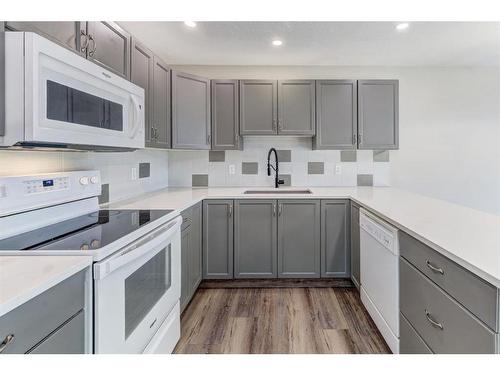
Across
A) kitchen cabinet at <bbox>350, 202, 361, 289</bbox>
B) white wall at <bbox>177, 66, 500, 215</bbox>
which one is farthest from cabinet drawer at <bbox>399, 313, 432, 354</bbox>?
white wall at <bbox>177, 66, 500, 215</bbox>

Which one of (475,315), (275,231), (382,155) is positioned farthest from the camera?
(382,155)

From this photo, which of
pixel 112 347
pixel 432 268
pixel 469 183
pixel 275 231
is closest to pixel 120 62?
pixel 112 347

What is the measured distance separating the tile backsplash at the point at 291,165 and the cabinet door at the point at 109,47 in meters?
1.60

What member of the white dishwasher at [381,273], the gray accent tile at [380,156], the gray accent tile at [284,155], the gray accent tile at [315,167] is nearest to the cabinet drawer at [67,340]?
the white dishwasher at [381,273]

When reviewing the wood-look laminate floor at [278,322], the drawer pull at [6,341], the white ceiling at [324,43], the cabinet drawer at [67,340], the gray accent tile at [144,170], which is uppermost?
the white ceiling at [324,43]

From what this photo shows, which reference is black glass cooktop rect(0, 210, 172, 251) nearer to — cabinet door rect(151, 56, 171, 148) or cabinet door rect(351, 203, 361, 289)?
cabinet door rect(151, 56, 171, 148)

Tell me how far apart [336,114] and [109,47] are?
2.14m

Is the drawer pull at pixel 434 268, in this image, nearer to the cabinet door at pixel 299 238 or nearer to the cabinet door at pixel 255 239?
the cabinet door at pixel 299 238

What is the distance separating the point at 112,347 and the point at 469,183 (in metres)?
3.84

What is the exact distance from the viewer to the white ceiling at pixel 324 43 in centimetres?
245

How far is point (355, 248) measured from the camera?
2619 millimetres

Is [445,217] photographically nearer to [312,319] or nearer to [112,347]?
[312,319]

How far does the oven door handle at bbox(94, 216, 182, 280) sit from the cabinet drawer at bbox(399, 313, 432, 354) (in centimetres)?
130

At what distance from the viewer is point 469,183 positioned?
346cm
